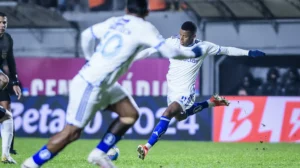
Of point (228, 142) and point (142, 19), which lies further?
point (228, 142)

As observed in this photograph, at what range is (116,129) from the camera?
10016 mm

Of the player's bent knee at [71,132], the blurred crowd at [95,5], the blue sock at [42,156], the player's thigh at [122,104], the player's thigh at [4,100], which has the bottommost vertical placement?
the blurred crowd at [95,5]

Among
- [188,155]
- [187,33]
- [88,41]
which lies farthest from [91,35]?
[188,155]

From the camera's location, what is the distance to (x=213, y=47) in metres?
14.0

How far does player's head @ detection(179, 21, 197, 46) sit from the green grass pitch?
70.1 inches

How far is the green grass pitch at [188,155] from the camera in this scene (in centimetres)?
1295

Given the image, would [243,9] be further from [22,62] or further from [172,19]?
[22,62]

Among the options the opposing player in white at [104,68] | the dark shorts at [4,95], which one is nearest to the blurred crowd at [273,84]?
the dark shorts at [4,95]

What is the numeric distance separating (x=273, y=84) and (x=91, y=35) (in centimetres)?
1665

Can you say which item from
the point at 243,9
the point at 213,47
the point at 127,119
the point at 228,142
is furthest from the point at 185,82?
the point at 243,9

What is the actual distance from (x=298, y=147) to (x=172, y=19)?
956 centimetres

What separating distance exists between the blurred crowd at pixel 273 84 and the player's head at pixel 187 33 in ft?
38.0

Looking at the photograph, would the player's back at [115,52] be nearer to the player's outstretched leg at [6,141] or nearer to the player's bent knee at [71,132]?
the player's bent knee at [71,132]

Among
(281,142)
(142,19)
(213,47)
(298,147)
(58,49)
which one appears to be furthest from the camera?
(58,49)
